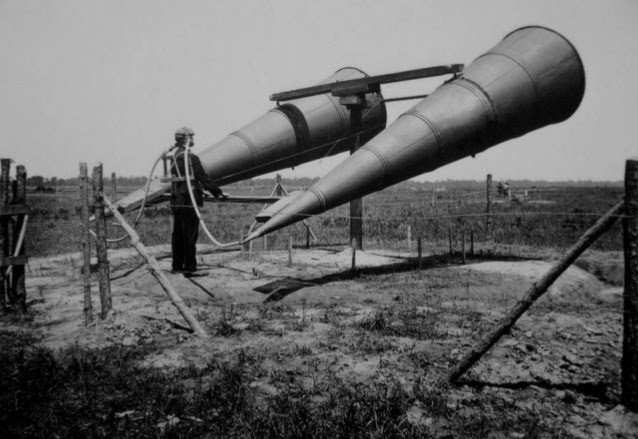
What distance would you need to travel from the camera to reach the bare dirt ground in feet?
12.0

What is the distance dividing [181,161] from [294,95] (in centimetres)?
293

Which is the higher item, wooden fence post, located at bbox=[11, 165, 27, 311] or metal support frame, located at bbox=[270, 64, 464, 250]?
metal support frame, located at bbox=[270, 64, 464, 250]

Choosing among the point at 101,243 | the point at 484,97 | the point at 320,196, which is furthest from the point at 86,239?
the point at 484,97

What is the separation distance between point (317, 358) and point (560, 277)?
212 inches

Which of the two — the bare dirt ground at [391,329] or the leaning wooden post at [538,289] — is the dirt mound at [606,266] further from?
the leaning wooden post at [538,289]

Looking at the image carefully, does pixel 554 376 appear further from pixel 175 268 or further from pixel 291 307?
pixel 175 268

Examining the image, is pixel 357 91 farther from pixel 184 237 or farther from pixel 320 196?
pixel 184 237

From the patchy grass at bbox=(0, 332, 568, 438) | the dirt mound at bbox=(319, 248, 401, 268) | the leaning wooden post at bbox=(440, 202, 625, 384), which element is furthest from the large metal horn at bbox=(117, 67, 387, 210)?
the leaning wooden post at bbox=(440, 202, 625, 384)

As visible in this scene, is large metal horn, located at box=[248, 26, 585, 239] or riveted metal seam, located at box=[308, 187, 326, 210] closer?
riveted metal seam, located at box=[308, 187, 326, 210]

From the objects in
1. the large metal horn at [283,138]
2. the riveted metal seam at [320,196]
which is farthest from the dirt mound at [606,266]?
the riveted metal seam at [320,196]

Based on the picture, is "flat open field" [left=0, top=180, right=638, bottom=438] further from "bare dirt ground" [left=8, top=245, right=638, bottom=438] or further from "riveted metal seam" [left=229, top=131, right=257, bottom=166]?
"riveted metal seam" [left=229, top=131, right=257, bottom=166]

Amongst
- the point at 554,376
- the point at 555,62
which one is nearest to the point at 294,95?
the point at 555,62

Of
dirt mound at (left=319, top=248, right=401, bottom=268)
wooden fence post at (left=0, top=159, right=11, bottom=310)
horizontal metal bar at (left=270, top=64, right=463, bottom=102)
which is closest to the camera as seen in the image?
wooden fence post at (left=0, top=159, right=11, bottom=310)

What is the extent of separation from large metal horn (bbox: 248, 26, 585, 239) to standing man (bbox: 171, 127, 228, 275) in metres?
2.35
